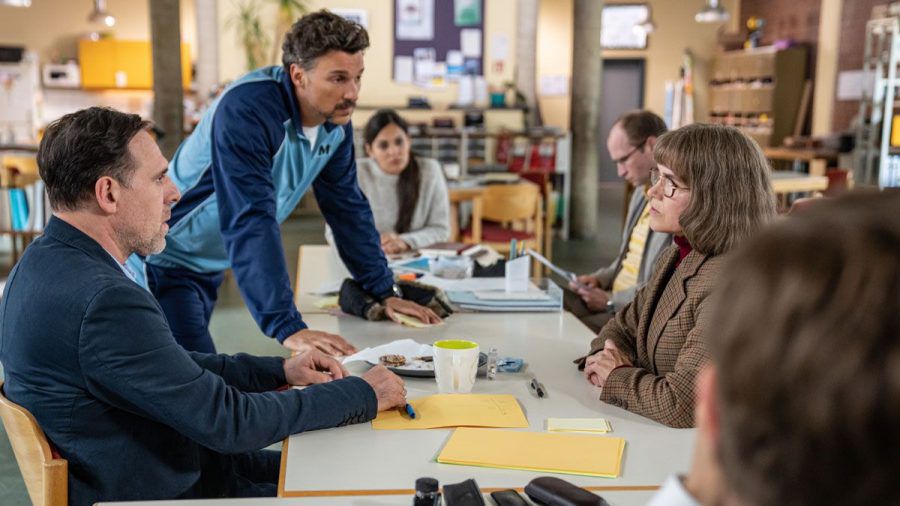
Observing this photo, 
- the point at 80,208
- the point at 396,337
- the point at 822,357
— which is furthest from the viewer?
the point at 396,337

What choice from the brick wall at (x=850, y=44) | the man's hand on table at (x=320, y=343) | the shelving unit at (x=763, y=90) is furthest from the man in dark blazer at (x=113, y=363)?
the shelving unit at (x=763, y=90)

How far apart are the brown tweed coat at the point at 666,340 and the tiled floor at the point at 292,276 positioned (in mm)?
2253

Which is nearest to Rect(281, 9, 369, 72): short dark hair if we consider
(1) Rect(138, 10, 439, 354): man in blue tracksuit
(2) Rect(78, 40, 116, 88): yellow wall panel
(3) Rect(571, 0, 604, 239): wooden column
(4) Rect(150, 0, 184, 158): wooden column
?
(1) Rect(138, 10, 439, 354): man in blue tracksuit

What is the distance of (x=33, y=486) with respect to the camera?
152 centimetres

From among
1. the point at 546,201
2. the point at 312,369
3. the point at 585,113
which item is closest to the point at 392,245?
the point at 312,369

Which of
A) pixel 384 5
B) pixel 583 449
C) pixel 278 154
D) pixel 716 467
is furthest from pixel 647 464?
pixel 384 5

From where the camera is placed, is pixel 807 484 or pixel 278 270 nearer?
pixel 807 484

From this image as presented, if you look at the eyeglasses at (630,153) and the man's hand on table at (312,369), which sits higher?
the eyeglasses at (630,153)

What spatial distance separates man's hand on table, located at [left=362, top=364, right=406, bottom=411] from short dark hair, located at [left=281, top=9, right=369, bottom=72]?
1036 millimetres

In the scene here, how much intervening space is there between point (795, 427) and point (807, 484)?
0.03m

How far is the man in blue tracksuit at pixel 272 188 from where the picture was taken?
223 centimetres

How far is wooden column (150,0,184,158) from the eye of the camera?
318 inches

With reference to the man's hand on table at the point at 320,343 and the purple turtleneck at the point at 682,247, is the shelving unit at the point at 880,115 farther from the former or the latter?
the man's hand on table at the point at 320,343

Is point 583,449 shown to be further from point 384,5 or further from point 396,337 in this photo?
point 384,5
